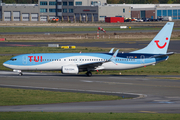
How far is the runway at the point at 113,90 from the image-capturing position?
90.0 ft

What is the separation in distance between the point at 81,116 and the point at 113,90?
1466 centimetres

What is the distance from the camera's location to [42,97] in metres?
33.4

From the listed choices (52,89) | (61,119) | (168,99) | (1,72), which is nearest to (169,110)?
(168,99)

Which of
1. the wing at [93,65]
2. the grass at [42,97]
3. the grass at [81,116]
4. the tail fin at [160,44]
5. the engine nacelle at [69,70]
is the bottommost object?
the grass at [42,97]

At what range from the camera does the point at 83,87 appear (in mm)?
40312

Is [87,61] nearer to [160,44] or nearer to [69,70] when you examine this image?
[69,70]

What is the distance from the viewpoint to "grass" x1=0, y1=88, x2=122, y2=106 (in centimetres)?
3117

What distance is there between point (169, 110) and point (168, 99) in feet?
17.8

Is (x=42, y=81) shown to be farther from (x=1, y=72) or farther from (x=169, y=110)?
(x=169, y=110)

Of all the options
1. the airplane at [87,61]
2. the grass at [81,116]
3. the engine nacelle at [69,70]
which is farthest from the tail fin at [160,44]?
the grass at [81,116]

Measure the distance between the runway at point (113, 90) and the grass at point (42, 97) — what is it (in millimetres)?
1868

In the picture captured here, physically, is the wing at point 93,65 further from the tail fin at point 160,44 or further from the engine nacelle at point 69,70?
the tail fin at point 160,44

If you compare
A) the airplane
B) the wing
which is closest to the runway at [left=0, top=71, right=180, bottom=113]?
the airplane

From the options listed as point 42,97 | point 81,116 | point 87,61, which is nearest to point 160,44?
point 87,61
